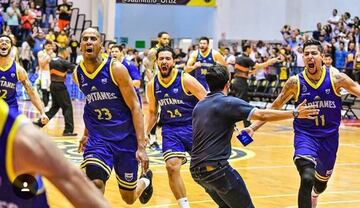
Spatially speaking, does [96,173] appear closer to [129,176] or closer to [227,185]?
[129,176]

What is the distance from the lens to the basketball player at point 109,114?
705cm

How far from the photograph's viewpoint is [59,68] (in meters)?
16.2

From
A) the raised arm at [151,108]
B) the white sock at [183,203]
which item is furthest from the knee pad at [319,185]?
the raised arm at [151,108]

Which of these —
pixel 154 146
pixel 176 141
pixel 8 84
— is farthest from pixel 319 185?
pixel 154 146

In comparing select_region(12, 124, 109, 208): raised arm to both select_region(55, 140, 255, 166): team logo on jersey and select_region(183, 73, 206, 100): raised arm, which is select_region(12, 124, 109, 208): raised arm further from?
select_region(55, 140, 255, 166): team logo on jersey

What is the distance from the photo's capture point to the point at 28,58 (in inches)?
1088

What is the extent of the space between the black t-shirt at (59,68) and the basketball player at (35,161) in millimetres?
14189

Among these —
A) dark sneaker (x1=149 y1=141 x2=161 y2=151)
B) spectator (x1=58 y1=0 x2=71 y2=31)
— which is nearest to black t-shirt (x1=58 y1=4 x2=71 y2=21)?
spectator (x1=58 y1=0 x2=71 y2=31)

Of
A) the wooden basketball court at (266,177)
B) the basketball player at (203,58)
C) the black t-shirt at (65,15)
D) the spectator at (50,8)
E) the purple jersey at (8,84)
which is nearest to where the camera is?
the wooden basketball court at (266,177)

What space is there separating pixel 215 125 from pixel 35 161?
4.19 meters

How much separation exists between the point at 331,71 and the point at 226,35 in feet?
89.6

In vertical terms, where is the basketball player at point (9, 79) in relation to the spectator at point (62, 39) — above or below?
above

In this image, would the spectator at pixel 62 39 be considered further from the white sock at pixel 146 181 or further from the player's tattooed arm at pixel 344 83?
the player's tattooed arm at pixel 344 83

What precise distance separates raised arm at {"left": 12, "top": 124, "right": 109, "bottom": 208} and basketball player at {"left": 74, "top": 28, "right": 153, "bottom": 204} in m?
4.84
